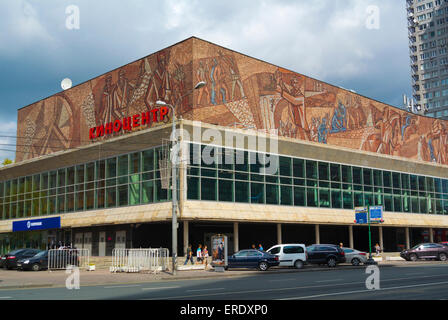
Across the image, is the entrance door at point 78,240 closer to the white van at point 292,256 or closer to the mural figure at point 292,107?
the mural figure at point 292,107

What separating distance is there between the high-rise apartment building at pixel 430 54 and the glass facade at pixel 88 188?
4382 inches

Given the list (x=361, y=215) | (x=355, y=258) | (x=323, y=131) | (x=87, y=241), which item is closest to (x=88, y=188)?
(x=87, y=241)

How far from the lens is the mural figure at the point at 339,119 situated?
52.4 meters

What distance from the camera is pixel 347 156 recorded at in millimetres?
51531

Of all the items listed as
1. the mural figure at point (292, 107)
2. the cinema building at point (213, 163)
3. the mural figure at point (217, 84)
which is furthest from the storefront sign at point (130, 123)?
the mural figure at point (292, 107)

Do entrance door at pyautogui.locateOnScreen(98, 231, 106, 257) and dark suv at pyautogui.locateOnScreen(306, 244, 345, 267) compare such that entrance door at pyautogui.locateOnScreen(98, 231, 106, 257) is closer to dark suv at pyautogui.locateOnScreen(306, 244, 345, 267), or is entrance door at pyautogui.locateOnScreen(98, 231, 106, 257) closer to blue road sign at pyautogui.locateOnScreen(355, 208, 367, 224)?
dark suv at pyautogui.locateOnScreen(306, 244, 345, 267)

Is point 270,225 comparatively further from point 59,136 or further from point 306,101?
point 59,136

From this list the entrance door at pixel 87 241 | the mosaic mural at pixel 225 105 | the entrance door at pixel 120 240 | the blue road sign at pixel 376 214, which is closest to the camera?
the mosaic mural at pixel 225 105

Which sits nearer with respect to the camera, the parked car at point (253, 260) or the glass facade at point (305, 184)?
the parked car at point (253, 260)

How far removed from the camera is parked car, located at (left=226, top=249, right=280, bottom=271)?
32781 mm

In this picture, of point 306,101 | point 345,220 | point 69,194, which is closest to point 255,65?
point 306,101

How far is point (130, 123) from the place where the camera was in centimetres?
4653

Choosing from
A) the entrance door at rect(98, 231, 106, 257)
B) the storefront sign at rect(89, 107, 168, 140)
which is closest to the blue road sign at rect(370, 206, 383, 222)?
the storefront sign at rect(89, 107, 168, 140)

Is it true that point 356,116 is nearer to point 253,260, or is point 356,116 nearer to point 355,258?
point 355,258
